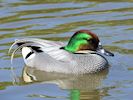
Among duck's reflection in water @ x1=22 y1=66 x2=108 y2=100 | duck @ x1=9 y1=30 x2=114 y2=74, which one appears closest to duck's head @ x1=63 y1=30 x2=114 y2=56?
duck @ x1=9 y1=30 x2=114 y2=74

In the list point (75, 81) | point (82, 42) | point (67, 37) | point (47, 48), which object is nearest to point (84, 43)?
point (82, 42)

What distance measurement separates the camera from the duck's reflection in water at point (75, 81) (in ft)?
33.4

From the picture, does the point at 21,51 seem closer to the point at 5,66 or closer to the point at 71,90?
the point at 5,66

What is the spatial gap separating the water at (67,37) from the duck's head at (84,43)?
→ 0.46 meters

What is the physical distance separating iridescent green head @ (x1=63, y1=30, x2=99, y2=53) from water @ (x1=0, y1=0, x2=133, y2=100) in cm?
53

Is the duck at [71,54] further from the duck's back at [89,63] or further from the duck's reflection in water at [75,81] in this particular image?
the duck's reflection in water at [75,81]

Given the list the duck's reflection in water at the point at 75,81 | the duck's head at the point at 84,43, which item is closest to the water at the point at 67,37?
the duck's reflection in water at the point at 75,81

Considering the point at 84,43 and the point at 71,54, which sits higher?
the point at 84,43

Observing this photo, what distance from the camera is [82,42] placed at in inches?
458

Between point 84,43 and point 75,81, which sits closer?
point 75,81

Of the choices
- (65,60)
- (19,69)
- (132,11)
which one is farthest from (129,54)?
(132,11)

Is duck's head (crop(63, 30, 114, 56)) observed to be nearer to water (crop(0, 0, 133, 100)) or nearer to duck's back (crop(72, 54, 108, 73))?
duck's back (crop(72, 54, 108, 73))

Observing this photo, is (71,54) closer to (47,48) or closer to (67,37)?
(47,48)

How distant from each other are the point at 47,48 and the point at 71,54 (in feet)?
1.42
